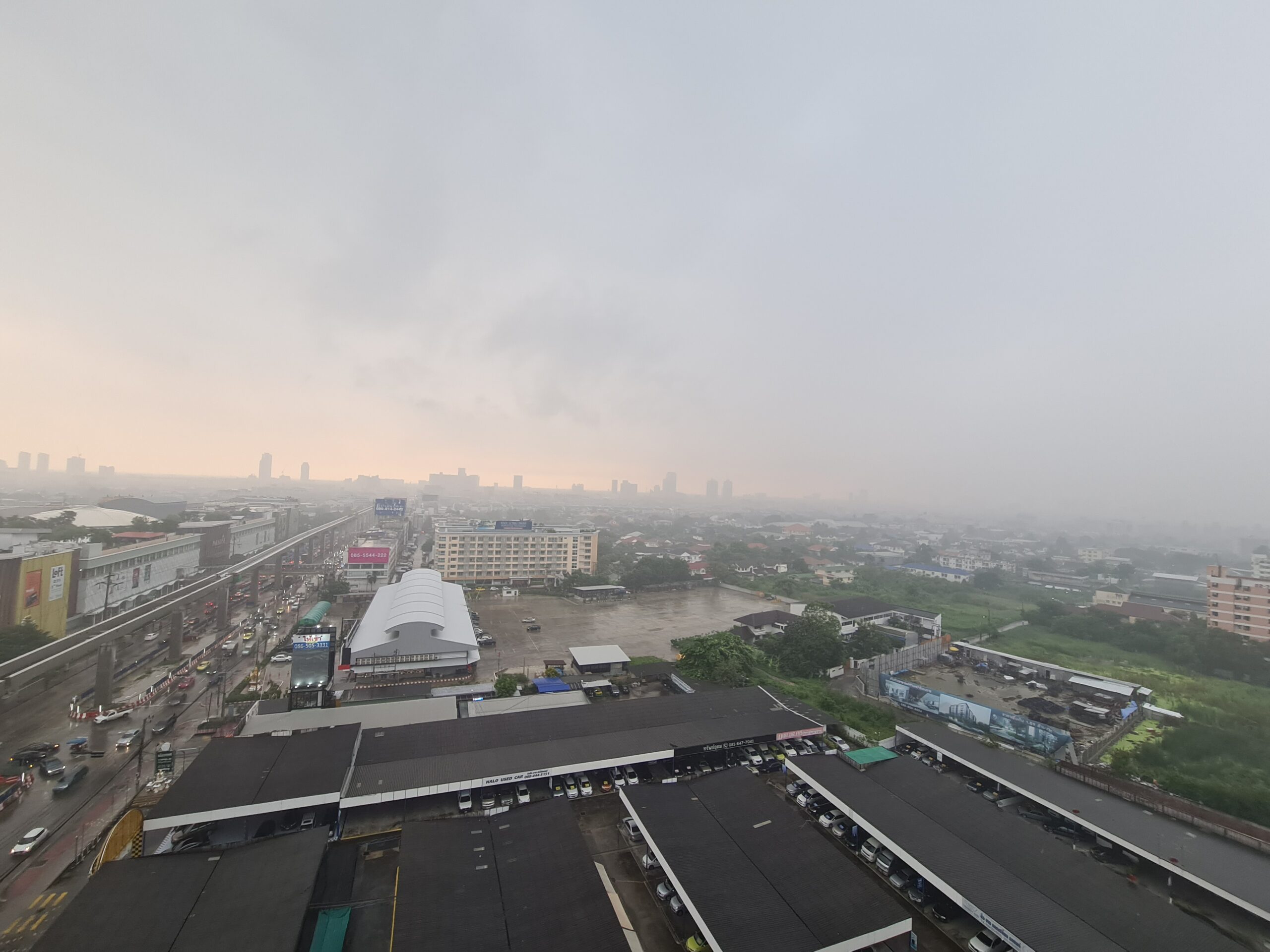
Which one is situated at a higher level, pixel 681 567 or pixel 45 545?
pixel 45 545

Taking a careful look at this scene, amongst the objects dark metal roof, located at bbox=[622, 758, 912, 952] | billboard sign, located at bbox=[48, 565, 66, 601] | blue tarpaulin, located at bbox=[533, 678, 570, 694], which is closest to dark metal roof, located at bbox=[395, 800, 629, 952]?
dark metal roof, located at bbox=[622, 758, 912, 952]

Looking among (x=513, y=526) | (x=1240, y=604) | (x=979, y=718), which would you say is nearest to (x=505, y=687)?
(x=979, y=718)

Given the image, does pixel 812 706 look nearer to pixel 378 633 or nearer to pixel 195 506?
pixel 378 633

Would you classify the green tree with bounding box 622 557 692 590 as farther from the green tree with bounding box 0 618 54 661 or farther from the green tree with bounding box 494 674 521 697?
the green tree with bounding box 0 618 54 661

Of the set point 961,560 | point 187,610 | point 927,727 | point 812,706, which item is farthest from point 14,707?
point 961,560

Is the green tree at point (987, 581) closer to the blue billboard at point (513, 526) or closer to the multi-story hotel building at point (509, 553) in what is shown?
the multi-story hotel building at point (509, 553)

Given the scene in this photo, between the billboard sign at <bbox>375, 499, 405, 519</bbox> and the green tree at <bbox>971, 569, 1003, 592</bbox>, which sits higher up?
the billboard sign at <bbox>375, 499, 405, 519</bbox>
